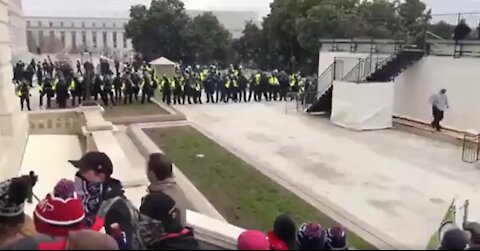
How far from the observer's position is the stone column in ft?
27.9

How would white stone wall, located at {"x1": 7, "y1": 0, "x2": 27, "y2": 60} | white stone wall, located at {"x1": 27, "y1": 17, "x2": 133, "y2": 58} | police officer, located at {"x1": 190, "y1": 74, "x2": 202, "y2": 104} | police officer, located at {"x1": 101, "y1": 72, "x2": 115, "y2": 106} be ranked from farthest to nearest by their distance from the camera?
white stone wall, located at {"x1": 27, "y1": 17, "x2": 133, "y2": 58} < white stone wall, located at {"x1": 7, "y1": 0, "x2": 27, "y2": 60} < police officer, located at {"x1": 190, "y1": 74, "x2": 202, "y2": 104} < police officer, located at {"x1": 101, "y1": 72, "x2": 115, "y2": 106}

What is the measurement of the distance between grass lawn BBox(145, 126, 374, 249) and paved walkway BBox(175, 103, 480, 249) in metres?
0.55

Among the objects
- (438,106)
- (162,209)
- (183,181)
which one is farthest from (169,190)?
(438,106)

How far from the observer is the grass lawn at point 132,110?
723 inches

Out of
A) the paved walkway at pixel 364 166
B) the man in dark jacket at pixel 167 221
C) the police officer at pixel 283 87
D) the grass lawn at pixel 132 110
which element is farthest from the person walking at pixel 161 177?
the police officer at pixel 283 87

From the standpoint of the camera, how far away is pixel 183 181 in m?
9.93

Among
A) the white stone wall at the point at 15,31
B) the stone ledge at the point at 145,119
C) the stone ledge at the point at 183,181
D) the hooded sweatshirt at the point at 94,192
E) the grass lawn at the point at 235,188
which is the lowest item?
the grass lawn at the point at 235,188

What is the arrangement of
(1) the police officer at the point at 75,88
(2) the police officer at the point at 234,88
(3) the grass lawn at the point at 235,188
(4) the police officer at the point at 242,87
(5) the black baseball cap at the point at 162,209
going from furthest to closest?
(4) the police officer at the point at 242,87
(2) the police officer at the point at 234,88
(1) the police officer at the point at 75,88
(3) the grass lawn at the point at 235,188
(5) the black baseball cap at the point at 162,209

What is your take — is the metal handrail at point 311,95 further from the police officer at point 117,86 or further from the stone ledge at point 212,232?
the stone ledge at point 212,232

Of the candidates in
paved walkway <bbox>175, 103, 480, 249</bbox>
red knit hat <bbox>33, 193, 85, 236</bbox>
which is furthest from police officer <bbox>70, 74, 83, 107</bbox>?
red knit hat <bbox>33, 193, 85, 236</bbox>

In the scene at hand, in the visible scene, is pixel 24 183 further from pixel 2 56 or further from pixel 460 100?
pixel 460 100

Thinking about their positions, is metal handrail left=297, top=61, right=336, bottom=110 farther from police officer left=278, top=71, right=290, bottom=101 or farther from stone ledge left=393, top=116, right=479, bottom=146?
stone ledge left=393, top=116, right=479, bottom=146

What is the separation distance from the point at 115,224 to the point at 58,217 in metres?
0.52

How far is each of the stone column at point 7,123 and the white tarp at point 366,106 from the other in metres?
10.0
